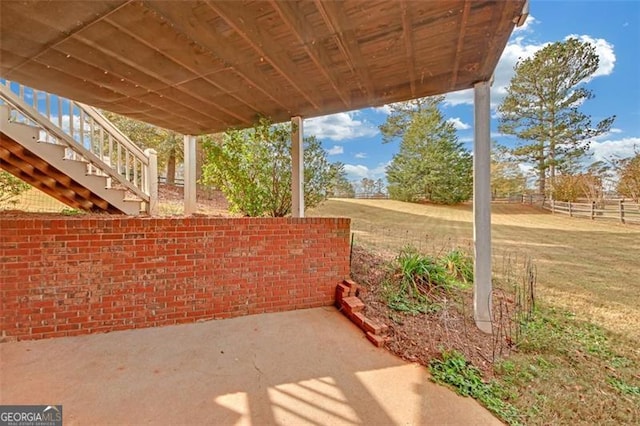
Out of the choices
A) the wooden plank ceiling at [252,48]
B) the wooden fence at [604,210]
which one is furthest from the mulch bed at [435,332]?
the wooden fence at [604,210]

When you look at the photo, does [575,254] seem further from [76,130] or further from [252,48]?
[76,130]

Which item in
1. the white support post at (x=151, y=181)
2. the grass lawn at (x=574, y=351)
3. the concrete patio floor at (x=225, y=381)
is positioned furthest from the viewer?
the white support post at (x=151, y=181)

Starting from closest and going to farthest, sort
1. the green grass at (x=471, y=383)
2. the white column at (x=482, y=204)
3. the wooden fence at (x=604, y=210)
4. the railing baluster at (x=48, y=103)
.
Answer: the green grass at (x=471, y=383) → the white column at (x=482, y=204) → the railing baluster at (x=48, y=103) → the wooden fence at (x=604, y=210)

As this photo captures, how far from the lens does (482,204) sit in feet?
9.71

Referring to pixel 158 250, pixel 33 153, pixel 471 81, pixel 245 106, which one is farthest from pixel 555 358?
pixel 33 153

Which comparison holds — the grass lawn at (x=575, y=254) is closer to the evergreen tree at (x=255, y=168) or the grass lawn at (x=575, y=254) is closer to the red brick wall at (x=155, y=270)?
the evergreen tree at (x=255, y=168)

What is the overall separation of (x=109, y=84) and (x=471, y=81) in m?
4.24

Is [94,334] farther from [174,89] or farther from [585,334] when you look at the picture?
[585,334]

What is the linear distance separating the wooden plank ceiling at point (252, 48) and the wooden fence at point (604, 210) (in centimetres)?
1227

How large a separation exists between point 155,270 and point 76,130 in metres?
3.30

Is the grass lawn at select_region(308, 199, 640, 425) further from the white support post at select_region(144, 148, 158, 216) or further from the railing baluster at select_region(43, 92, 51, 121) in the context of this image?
the railing baluster at select_region(43, 92, 51, 121)

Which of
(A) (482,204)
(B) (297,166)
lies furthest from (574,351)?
(B) (297,166)

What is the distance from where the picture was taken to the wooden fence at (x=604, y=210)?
1010cm

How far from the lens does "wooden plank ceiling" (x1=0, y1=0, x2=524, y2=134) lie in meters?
1.98
